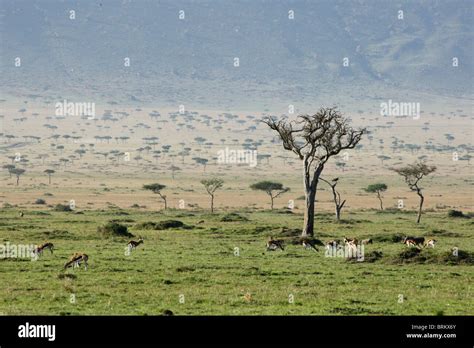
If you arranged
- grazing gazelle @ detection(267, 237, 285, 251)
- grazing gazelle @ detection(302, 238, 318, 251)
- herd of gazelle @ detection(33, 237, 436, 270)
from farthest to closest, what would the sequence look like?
grazing gazelle @ detection(302, 238, 318, 251), grazing gazelle @ detection(267, 237, 285, 251), herd of gazelle @ detection(33, 237, 436, 270)

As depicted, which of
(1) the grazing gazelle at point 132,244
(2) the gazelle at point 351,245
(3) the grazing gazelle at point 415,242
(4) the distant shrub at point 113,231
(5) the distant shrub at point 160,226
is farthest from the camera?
(5) the distant shrub at point 160,226

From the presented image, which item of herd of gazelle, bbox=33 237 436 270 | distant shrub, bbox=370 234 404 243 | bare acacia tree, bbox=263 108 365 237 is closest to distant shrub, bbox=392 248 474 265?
herd of gazelle, bbox=33 237 436 270

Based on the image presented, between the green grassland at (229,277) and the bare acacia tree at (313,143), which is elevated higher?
the bare acacia tree at (313,143)

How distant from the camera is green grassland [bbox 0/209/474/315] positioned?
67.6ft

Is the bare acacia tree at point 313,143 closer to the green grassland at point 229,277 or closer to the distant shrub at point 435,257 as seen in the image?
the green grassland at point 229,277

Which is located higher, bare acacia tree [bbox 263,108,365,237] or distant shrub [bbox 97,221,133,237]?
bare acacia tree [bbox 263,108,365,237]

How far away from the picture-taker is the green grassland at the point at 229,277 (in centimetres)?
2059

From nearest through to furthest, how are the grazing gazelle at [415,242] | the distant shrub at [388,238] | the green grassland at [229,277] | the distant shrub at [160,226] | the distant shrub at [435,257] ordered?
the green grassland at [229,277] < the distant shrub at [435,257] < the grazing gazelle at [415,242] < the distant shrub at [388,238] < the distant shrub at [160,226]

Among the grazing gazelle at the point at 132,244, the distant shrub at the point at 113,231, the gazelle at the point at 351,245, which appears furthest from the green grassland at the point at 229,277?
the distant shrub at the point at 113,231

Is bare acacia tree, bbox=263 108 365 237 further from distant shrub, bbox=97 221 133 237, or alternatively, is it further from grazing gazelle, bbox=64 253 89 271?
grazing gazelle, bbox=64 253 89 271

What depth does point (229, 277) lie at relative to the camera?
26016 mm

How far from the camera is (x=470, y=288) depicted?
24.1m
